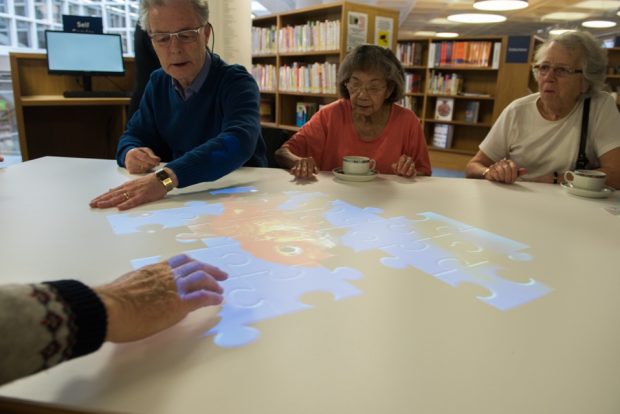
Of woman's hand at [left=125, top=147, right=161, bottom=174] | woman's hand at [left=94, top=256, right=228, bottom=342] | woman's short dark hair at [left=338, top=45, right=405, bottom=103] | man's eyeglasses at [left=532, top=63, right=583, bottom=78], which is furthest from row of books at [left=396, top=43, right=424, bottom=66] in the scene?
woman's hand at [left=94, top=256, right=228, bottom=342]

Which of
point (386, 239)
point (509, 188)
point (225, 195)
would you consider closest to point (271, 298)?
point (386, 239)

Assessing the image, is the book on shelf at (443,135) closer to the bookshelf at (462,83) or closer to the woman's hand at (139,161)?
the bookshelf at (462,83)

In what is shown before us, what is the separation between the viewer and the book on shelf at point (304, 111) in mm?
5269

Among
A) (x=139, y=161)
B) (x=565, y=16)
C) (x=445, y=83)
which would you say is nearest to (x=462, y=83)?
(x=445, y=83)

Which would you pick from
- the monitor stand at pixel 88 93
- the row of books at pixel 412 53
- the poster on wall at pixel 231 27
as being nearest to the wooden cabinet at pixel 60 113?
the monitor stand at pixel 88 93

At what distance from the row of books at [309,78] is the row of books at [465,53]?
2.48m

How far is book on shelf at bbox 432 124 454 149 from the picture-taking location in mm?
6828

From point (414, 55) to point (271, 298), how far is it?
22.2 ft

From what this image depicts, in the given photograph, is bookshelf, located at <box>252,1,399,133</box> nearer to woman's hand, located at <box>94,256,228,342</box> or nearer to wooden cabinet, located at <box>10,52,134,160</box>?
wooden cabinet, located at <box>10,52,134,160</box>

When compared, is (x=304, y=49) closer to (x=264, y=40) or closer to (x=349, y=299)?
(x=264, y=40)

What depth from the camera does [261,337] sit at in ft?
2.19

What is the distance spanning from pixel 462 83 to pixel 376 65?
508 centimetres

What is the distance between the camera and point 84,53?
3.77 m

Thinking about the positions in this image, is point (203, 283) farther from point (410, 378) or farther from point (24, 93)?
point (24, 93)
